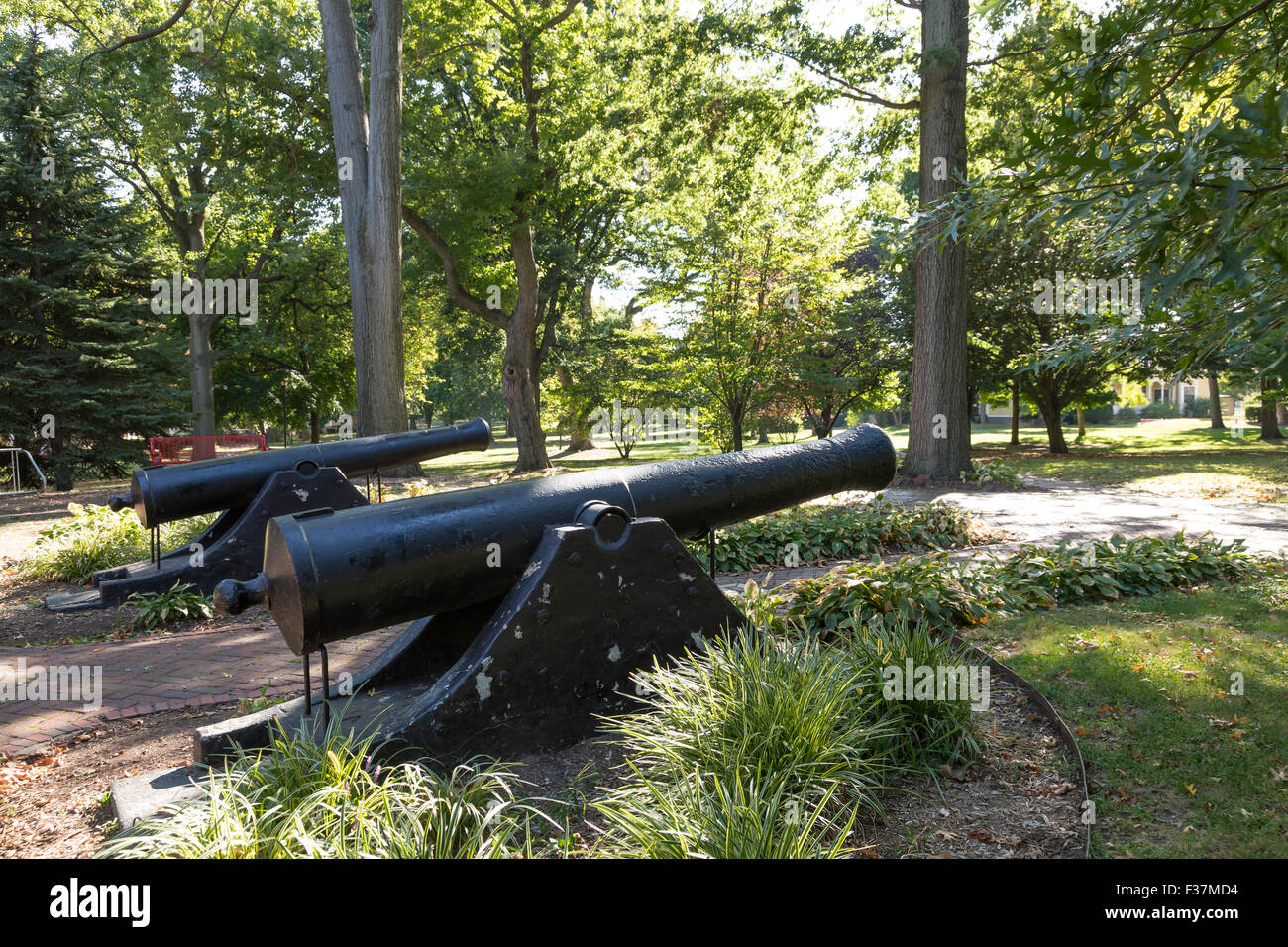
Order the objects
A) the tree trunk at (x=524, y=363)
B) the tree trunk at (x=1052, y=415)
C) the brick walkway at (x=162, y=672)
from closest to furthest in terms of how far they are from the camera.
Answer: the brick walkway at (x=162, y=672) < the tree trunk at (x=524, y=363) < the tree trunk at (x=1052, y=415)

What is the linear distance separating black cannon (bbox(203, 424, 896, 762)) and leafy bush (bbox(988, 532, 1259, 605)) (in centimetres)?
322

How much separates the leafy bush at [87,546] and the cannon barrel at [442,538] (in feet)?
19.4

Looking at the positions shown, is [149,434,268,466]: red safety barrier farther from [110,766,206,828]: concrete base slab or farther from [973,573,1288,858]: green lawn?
[973,573,1288,858]: green lawn

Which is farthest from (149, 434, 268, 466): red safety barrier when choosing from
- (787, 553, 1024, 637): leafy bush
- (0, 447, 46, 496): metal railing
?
(787, 553, 1024, 637): leafy bush

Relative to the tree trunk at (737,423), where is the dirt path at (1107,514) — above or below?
below

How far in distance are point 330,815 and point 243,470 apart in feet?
17.5

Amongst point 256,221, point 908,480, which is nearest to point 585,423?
point 256,221

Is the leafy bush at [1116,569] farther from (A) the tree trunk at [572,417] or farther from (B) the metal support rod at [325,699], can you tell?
(A) the tree trunk at [572,417]

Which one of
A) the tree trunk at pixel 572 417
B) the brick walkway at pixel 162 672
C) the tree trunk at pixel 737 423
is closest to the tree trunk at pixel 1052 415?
the tree trunk at pixel 737 423

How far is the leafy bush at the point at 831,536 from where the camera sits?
7.75 meters

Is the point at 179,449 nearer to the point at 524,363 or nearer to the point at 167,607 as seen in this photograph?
the point at 524,363

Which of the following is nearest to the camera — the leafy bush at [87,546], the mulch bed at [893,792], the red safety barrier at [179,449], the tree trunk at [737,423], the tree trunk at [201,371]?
the mulch bed at [893,792]

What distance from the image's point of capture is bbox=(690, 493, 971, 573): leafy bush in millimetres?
7746

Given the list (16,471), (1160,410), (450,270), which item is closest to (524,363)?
(450,270)
